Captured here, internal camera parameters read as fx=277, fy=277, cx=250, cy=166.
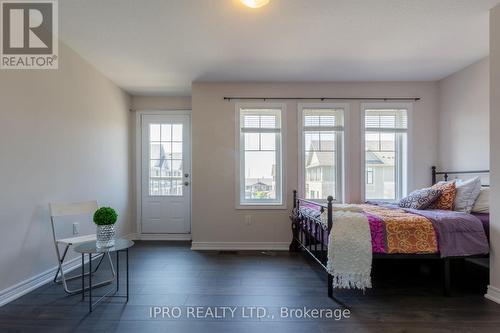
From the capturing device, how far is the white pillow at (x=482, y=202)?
2.68 m

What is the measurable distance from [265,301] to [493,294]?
1.91 m

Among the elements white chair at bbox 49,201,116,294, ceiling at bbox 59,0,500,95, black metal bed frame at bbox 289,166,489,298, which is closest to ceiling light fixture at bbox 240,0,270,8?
ceiling at bbox 59,0,500,95

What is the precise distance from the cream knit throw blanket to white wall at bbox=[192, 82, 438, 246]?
1542 mm

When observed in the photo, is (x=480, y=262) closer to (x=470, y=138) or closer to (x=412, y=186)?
(x=412, y=186)

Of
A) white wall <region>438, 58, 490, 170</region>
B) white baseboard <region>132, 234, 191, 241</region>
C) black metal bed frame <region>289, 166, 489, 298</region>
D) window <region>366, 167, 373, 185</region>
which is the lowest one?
white baseboard <region>132, 234, 191, 241</region>

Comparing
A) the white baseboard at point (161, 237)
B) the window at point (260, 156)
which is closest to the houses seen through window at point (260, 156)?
the window at point (260, 156)

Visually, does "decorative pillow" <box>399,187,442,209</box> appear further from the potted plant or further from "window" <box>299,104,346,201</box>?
the potted plant

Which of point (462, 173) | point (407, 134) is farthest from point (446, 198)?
point (407, 134)

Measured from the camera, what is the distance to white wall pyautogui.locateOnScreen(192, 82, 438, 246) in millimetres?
3865

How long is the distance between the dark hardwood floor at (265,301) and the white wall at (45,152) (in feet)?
Answer: 1.32

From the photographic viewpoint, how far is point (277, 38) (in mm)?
2703

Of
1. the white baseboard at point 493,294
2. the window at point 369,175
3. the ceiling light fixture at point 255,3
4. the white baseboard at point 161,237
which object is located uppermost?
the ceiling light fixture at point 255,3

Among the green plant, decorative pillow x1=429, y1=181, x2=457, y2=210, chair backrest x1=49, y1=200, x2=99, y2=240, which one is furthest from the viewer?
decorative pillow x1=429, y1=181, x2=457, y2=210

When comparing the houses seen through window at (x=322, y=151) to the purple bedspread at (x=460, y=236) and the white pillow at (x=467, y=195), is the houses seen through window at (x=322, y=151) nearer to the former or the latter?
the white pillow at (x=467, y=195)
